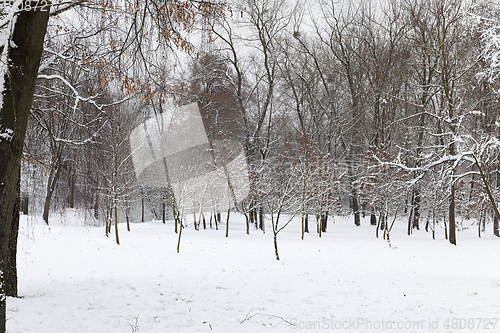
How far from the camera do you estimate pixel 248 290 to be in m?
7.48

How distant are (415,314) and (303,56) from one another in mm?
22880

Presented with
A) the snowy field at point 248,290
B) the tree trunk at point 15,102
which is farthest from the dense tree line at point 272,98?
the snowy field at point 248,290

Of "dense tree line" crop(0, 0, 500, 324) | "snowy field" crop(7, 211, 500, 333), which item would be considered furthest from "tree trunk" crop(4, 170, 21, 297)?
"snowy field" crop(7, 211, 500, 333)

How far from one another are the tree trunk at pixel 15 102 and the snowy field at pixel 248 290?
2520 mm

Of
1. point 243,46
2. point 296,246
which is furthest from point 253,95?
point 296,246

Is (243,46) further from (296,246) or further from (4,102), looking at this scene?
(4,102)

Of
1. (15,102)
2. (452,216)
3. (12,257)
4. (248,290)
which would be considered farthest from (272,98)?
(15,102)

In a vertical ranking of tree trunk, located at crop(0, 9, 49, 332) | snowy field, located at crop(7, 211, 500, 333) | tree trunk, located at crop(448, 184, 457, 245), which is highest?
tree trunk, located at crop(0, 9, 49, 332)

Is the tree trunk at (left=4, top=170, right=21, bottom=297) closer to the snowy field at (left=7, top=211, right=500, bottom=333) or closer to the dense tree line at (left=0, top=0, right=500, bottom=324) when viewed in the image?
the dense tree line at (left=0, top=0, right=500, bottom=324)

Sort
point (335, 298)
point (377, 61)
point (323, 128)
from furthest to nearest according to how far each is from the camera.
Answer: point (323, 128)
point (377, 61)
point (335, 298)

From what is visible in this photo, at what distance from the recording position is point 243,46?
22938 mm

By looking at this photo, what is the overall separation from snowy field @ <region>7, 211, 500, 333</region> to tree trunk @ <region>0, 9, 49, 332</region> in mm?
2520

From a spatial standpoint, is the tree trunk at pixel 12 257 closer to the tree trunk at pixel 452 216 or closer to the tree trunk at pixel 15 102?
the tree trunk at pixel 15 102

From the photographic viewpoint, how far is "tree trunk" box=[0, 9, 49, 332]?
2.98 metres
